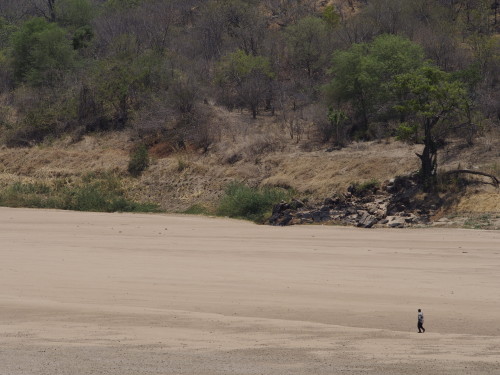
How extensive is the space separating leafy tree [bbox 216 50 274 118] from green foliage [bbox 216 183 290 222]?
11.2m

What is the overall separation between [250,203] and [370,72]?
1001cm

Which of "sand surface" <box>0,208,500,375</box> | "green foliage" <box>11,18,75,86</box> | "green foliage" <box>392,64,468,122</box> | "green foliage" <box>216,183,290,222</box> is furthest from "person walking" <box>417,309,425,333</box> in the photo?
"green foliage" <box>11,18,75,86</box>

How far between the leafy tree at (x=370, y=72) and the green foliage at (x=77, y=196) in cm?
1115

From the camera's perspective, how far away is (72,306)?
13.9 meters

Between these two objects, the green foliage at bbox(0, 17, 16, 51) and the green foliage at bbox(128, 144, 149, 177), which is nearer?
the green foliage at bbox(128, 144, 149, 177)

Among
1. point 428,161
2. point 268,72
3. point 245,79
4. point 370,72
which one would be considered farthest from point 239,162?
point 428,161

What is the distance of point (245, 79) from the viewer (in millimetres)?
48406

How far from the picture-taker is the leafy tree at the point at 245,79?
1831 inches

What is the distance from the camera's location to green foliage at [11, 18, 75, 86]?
5409 centimetres

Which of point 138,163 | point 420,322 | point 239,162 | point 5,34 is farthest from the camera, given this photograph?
point 5,34

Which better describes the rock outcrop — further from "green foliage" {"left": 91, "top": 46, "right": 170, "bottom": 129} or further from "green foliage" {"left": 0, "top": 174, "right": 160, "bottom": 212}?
"green foliage" {"left": 91, "top": 46, "right": 170, "bottom": 129}

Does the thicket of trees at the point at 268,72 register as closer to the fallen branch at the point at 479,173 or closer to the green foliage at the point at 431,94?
the green foliage at the point at 431,94

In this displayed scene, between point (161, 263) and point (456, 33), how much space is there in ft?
127

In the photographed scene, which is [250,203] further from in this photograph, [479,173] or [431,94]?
[479,173]
